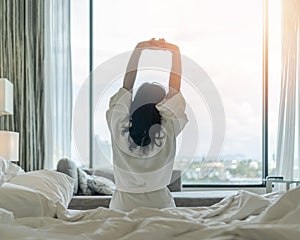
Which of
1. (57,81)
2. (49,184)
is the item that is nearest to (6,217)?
(49,184)

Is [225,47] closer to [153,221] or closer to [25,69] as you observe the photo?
[25,69]

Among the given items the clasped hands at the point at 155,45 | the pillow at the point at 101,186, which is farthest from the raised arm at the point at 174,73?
the pillow at the point at 101,186

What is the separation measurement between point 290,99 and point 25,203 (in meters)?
4.12

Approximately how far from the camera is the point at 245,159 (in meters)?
5.66

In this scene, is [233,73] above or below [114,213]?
above

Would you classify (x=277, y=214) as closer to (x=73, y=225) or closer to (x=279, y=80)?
(x=73, y=225)

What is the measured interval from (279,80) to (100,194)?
2.61m

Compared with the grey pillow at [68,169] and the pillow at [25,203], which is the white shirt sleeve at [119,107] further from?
the grey pillow at [68,169]

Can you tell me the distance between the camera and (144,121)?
76.5 inches

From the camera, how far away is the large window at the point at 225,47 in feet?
18.5

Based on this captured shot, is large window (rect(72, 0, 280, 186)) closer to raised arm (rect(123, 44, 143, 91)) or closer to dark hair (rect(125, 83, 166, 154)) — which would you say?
raised arm (rect(123, 44, 143, 91))

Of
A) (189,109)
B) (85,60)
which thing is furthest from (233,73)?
(189,109)

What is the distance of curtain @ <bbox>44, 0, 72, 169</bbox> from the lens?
5160 mm

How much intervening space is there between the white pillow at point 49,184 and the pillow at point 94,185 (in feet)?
5.98
